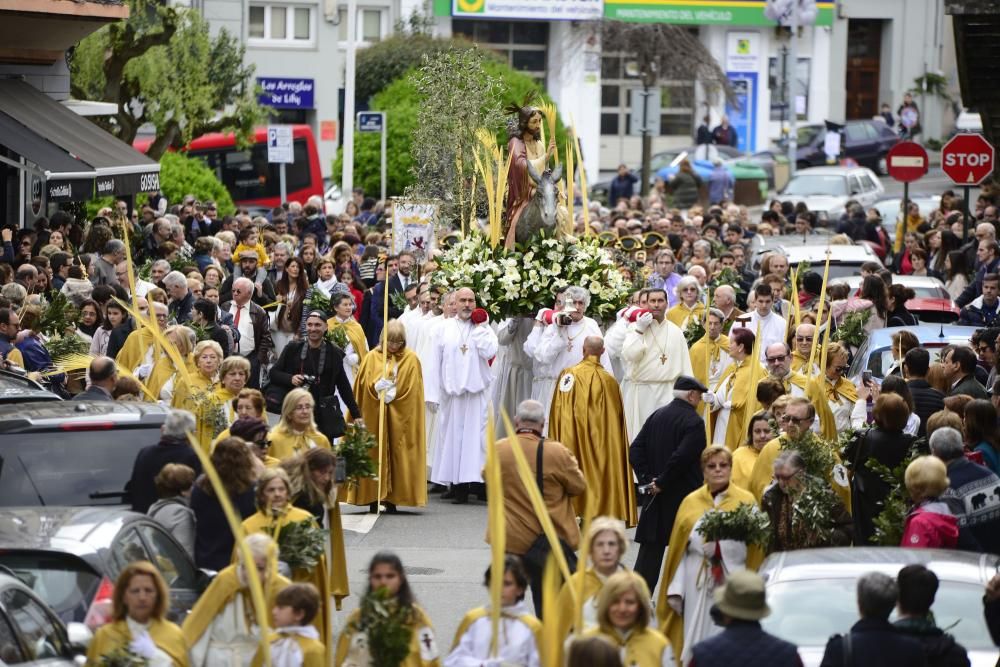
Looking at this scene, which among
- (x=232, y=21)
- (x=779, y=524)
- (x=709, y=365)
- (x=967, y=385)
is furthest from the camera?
(x=232, y=21)

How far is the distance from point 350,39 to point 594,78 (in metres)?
19.9

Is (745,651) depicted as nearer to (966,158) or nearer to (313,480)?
(313,480)

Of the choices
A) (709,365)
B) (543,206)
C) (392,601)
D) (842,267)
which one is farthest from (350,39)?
(392,601)

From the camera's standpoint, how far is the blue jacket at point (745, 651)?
778cm

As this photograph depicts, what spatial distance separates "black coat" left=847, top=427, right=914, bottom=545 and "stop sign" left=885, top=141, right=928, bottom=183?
16.0 m

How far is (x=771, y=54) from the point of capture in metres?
58.3

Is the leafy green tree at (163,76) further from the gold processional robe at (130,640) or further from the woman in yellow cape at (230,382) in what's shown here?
the gold processional robe at (130,640)

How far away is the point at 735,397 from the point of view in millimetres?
14688

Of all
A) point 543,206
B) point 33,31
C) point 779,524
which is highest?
point 33,31

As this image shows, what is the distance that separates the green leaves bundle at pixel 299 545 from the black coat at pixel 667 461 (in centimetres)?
290

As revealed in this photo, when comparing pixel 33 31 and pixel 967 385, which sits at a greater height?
pixel 33 31

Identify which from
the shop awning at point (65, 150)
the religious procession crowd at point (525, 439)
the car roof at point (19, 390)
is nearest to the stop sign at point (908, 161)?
the religious procession crowd at point (525, 439)

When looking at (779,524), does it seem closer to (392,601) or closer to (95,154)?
(392,601)

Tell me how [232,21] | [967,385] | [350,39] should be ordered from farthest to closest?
[232,21]
[350,39]
[967,385]
